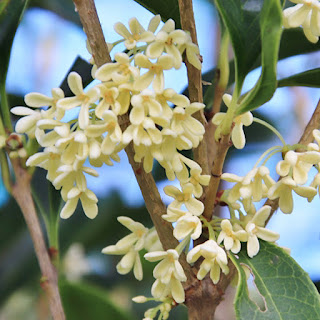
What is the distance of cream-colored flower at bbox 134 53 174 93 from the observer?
0.64 m

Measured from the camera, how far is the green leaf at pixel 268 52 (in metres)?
0.59

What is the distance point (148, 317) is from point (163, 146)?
0.83 feet

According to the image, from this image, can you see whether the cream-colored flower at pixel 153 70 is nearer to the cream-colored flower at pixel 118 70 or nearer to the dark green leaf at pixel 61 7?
the cream-colored flower at pixel 118 70

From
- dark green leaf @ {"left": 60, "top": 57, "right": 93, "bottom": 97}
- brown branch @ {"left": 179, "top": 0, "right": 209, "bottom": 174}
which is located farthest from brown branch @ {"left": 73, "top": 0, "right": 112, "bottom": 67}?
dark green leaf @ {"left": 60, "top": 57, "right": 93, "bottom": 97}

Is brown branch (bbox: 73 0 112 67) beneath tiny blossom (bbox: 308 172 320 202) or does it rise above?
above

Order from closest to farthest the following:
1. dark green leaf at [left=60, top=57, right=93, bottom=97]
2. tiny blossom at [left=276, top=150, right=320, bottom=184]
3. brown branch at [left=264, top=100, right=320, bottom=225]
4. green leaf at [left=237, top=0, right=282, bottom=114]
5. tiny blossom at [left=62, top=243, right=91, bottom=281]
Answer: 1. green leaf at [left=237, top=0, right=282, bottom=114]
2. tiny blossom at [left=276, top=150, right=320, bottom=184]
3. brown branch at [left=264, top=100, right=320, bottom=225]
4. dark green leaf at [left=60, top=57, right=93, bottom=97]
5. tiny blossom at [left=62, top=243, right=91, bottom=281]

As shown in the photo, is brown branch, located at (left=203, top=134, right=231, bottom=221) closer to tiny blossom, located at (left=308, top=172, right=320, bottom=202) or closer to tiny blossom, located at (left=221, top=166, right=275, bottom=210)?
tiny blossom, located at (left=221, top=166, right=275, bottom=210)

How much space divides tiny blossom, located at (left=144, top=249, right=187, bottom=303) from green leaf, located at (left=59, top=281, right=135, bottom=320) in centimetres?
42

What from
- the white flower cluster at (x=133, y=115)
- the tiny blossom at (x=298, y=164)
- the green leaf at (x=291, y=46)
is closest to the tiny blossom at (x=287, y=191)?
the tiny blossom at (x=298, y=164)

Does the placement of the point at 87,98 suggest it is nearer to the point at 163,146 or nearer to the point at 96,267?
the point at 163,146

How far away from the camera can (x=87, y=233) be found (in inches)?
67.0

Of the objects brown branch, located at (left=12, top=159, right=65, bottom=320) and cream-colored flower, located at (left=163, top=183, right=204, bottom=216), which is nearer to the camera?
cream-colored flower, located at (left=163, top=183, right=204, bottom=216)

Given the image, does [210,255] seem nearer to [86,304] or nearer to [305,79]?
[305,79]

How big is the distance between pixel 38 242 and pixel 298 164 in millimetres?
509
